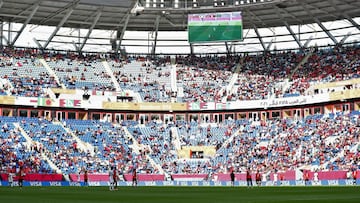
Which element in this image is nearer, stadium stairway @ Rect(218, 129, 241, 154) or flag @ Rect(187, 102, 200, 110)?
stadium stairway @ Rect(218, 129, 241, 154)

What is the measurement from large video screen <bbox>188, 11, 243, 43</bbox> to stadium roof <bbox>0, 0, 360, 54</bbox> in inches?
37.6

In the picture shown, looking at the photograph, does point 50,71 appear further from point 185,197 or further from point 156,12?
point 185,197

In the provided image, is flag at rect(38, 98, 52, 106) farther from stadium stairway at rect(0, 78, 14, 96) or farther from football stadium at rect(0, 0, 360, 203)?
stadium stairway at rect(0, 78, 14, 96)

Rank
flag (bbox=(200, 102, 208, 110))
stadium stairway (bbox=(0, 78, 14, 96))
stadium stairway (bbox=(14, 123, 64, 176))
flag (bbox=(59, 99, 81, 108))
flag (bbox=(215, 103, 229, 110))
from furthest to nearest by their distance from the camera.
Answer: flag (bbox=(200, 102, 208, 110))
flag (bbox=(215, 103, 229, 110))
flag (bbox=(59, 99, 81, 108))
stadium stairway (bbox=(0, 78, 14, 96))
stadium stairway (bbox=(14, 123, 64, 176))

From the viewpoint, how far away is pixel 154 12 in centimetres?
7844

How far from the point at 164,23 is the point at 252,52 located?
13914mm

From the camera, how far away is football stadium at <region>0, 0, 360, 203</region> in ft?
236

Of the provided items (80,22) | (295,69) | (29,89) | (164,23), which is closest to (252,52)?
(295,69)

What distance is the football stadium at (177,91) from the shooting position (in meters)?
72.1

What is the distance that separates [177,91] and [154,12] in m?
12.8

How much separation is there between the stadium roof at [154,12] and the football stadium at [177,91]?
20 cm

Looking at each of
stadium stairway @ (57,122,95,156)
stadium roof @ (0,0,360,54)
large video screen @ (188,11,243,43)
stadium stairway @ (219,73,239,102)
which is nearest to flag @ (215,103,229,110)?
stadium stairway @ (219,73,239,102)

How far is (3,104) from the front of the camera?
77312 millimetres

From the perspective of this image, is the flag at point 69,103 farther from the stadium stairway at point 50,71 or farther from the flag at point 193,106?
the flag at point 193,106
